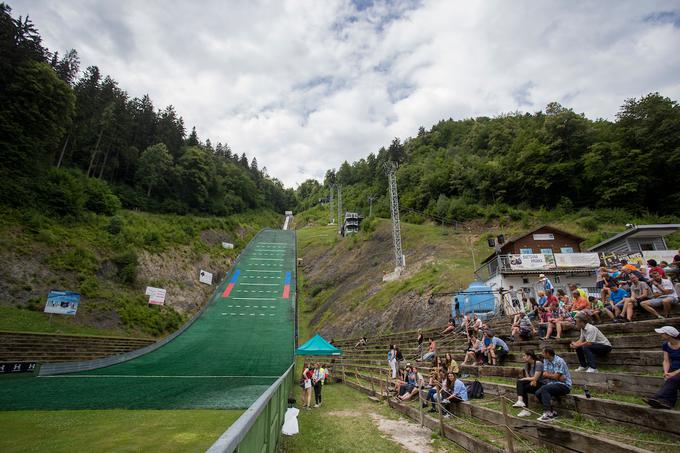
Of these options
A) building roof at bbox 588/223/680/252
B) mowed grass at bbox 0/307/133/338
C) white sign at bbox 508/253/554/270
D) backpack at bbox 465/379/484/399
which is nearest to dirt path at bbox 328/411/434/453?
backpack at bbox 465/379/484/399

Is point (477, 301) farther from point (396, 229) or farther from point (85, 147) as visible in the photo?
point (85, 147)

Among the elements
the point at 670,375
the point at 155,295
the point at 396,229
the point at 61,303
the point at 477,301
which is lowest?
the point at 670,375

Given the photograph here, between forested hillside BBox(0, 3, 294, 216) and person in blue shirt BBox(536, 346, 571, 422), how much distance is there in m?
38.5

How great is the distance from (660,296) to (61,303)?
91.5 feet

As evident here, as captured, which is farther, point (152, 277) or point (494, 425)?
point (152, 277)

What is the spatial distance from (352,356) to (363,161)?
11955 centimetres

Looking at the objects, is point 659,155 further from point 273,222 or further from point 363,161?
point 363,161

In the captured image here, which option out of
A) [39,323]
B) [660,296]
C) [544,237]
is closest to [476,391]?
[660,296]

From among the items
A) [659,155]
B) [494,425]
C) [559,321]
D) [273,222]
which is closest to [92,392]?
[494,425]

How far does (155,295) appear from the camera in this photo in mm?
27188

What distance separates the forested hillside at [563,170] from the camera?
126 feet

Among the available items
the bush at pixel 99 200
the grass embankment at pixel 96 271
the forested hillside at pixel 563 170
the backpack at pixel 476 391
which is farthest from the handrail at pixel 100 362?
the forested hillside at pixel 563 170

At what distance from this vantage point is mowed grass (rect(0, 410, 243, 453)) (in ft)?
24.0

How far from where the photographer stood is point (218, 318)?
30.3 m
